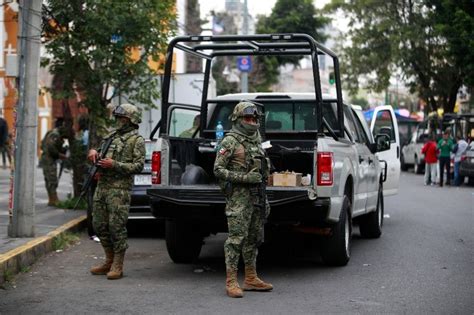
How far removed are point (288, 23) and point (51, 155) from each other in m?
33.3

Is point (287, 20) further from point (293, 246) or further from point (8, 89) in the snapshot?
point (293, 246)

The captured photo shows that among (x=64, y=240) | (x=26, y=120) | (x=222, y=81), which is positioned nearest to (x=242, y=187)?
(x=26, y=120)

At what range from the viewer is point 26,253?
1006 cm

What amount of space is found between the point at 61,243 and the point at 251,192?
419 cm

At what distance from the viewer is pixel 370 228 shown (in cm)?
1300

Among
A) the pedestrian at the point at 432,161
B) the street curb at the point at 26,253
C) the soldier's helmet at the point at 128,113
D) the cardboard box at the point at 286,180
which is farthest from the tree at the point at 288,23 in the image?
the cardboard box at the point at 286,180

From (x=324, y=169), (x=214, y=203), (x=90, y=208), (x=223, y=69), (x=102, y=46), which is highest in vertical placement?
(x=223, y=69)

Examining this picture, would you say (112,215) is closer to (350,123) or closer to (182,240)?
(182,240)

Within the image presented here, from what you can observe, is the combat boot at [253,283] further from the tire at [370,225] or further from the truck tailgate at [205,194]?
the tire at [370,225]

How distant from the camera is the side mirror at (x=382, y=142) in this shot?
13.2 meters

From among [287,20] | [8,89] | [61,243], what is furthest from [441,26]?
[61,243]

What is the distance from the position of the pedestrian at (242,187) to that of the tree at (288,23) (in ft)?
122

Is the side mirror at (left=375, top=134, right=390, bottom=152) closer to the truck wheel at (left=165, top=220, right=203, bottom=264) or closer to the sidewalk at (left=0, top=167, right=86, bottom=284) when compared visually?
the truck wheel at (left=165, top=220, right=203, bottom=264)

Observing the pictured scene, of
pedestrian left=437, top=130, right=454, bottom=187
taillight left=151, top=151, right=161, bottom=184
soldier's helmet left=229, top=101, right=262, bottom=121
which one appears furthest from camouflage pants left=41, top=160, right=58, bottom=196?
pedestrian left=437, top=130, right=454, bottom=187
